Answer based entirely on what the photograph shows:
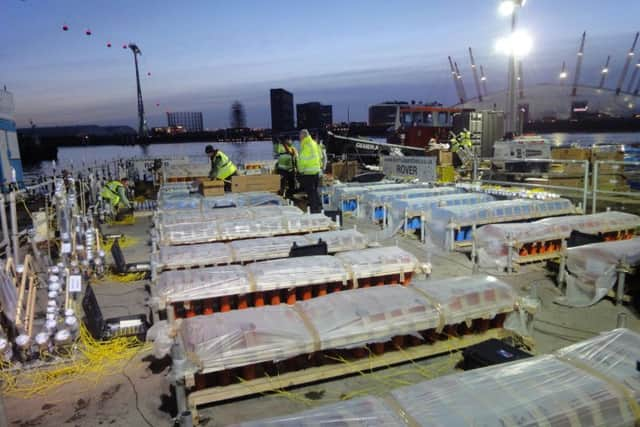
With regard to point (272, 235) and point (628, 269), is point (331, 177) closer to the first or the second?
point (272, 235)

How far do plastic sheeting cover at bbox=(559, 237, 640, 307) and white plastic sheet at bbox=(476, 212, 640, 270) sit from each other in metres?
1.28

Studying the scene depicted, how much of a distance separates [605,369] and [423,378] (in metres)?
1.73

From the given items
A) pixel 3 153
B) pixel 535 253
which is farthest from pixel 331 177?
pixel 3 153

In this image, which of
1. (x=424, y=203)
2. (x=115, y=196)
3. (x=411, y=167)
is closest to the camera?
(x=424, y=203)

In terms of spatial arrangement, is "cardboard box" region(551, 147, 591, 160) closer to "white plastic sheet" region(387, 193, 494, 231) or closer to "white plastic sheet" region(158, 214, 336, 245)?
A: "white plastic sheet" region(387, 193, 494, 231)

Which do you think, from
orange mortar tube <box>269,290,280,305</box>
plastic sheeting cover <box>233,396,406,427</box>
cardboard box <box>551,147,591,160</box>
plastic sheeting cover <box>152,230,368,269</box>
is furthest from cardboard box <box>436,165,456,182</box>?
plastic sheeting cover <box>233,396,406,427</box>

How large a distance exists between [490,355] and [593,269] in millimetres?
3185

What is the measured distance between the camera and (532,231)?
8.01 meters

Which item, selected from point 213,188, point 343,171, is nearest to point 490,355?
point 213,188

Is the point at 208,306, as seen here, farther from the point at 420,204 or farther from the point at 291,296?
the point at 420,204

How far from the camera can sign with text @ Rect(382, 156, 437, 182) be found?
46.5 ft

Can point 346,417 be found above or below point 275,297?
above

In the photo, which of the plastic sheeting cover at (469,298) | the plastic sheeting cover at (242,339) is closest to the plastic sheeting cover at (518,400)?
the plastic sheeting cover at (242,339)

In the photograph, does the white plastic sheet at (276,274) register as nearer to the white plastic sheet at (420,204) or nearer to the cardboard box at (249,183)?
the white plastic sheet at (420,204)
